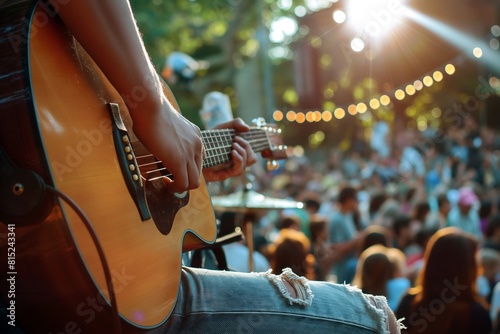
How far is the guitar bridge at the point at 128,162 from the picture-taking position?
1.45 metres

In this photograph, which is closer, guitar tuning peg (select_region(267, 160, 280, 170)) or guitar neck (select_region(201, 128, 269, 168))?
guitar neck (select_region(201, 128, 269, 168))

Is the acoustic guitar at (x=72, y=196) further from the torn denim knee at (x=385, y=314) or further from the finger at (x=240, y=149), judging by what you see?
the finger at (x=240, y=149)

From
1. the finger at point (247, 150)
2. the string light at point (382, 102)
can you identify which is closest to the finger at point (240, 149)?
the finger at point (247, 150)

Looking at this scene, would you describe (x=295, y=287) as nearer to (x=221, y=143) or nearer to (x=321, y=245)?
(x=221, y=143)

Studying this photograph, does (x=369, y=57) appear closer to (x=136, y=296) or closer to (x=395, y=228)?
(x=395, y=228)

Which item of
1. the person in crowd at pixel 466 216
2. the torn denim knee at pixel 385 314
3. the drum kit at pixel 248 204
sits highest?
the torn denim knee at pixel 385 314

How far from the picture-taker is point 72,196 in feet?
4.07

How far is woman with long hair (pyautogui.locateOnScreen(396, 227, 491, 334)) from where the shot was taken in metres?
4.04

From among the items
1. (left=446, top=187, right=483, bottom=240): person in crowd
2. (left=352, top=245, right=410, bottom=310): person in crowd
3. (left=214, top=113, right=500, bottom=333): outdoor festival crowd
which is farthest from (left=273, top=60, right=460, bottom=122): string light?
(left=352, top=245, right=410, bottom=310): person in crowd

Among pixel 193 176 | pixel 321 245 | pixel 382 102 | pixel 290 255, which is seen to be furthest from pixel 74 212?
pixel 382 102

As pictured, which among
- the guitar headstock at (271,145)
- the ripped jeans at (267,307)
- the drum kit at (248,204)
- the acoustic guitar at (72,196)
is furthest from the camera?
the drum kit at (248,204)

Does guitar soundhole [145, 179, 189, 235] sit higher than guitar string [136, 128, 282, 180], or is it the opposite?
guitar string [136, 128, 282, 180]

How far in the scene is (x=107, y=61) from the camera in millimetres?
1369

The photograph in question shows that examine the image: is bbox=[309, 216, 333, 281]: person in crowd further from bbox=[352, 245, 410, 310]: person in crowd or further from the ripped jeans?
the ripped jeans
